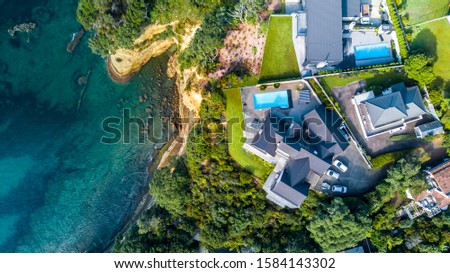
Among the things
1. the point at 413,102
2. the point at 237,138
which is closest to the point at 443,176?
the point at 413,102

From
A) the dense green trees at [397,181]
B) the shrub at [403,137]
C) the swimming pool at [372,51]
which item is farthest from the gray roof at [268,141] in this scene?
the shrub at [403,137]

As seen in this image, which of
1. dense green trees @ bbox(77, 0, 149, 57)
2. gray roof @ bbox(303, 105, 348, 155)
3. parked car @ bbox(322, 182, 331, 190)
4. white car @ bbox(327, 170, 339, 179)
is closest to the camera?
gray roof @ bbox(303, 105, 348, 155)

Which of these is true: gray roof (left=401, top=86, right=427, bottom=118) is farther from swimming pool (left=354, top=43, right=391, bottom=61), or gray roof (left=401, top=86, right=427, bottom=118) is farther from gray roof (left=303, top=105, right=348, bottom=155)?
gray roof (left=303, top=105, right=348, bottom=155)

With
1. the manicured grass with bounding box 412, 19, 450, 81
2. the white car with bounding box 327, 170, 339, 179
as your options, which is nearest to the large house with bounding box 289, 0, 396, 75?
the manicured grass with bounding box 412, 19, 450, 81

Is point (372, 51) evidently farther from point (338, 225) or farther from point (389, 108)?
point (338, 225)

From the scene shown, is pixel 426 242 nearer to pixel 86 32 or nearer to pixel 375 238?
pixel 375 238

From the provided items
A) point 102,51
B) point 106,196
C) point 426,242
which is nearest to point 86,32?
point 102,51
